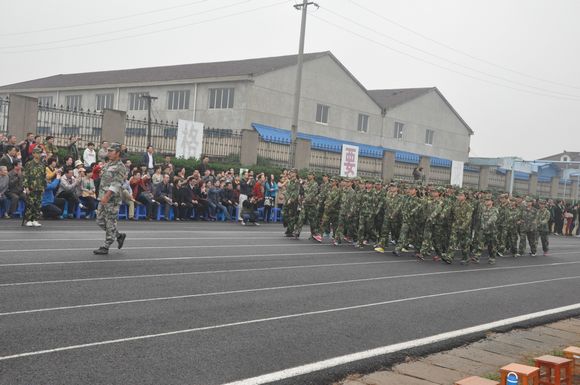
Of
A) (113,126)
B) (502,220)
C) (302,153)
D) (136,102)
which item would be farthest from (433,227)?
(136,102)

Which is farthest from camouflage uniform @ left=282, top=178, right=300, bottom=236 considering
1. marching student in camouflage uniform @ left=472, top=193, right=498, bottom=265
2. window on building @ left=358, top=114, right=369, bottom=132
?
window on building @ left=358, top=114, right=369, bottom=132

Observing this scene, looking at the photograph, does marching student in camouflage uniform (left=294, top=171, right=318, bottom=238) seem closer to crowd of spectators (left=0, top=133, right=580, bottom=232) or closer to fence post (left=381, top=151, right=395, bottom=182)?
crowd of spectators (left=0, top=133, right=580, bottom=232)

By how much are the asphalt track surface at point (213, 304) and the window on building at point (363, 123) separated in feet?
116

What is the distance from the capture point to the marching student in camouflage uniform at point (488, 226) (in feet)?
62.4

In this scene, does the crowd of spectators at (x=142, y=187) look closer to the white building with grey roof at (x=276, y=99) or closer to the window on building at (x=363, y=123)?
the white building with grey roof at (x=276, y=99)

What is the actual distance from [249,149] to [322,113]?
17825 millimetres

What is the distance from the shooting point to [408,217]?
18.5m

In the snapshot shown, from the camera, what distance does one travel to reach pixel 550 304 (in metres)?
11.6

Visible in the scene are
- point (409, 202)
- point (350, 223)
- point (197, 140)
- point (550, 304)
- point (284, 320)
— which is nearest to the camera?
point (284, 320)

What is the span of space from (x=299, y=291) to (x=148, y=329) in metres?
3.66

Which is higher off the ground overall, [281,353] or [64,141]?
[64,141]

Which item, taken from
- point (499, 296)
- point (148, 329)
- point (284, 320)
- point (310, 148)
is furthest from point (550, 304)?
point (310, 148)

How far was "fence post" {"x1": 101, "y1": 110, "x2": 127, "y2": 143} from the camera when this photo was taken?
26016 mm

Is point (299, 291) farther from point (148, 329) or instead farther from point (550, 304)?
point (550, 304)
